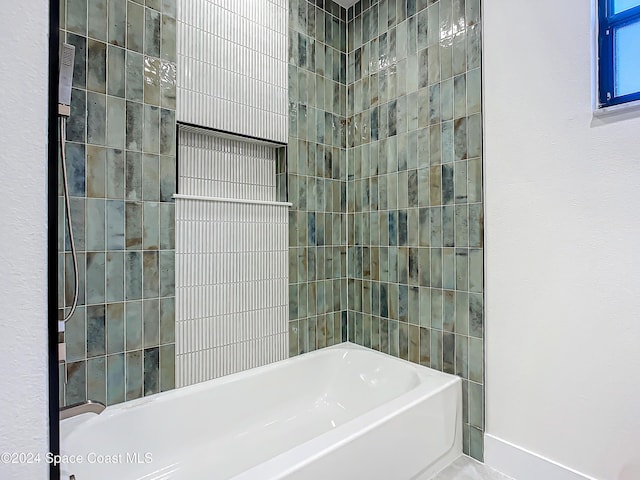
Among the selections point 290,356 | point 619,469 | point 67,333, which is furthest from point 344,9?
point 619,469

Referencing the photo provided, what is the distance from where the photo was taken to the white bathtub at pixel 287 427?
4.59ft

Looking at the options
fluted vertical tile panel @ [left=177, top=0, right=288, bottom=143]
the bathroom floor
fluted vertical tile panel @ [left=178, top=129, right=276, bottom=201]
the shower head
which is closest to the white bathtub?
the bathroom floor

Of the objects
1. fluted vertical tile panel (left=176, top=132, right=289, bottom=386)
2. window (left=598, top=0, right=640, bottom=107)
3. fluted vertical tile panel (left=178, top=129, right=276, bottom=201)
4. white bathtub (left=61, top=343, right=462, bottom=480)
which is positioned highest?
window (left=598, top=0, right=640, bottom=107)

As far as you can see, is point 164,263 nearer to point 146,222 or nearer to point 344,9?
point 146,222

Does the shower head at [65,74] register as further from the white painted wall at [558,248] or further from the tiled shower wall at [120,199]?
the white painted wall at [558,248]

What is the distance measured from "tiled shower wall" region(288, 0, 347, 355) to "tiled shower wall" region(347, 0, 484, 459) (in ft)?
0.32

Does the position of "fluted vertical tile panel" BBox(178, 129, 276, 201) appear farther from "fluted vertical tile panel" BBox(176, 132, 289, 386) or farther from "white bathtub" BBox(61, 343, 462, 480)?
"white bathtub" BBox(61, 343, 462, 480)

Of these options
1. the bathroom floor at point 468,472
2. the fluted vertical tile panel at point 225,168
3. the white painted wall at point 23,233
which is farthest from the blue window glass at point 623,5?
the bathroom floor at point 468,472

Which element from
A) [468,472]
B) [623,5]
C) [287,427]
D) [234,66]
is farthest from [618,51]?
[287,427]

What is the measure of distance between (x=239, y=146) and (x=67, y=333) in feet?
4.39

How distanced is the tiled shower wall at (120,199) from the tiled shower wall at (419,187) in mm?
1317

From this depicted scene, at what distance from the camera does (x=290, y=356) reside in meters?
2.31

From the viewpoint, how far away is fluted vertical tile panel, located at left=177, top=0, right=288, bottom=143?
6.05ft

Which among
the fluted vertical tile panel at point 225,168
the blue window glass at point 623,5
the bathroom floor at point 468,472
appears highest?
the blue window glass at point 623,5
